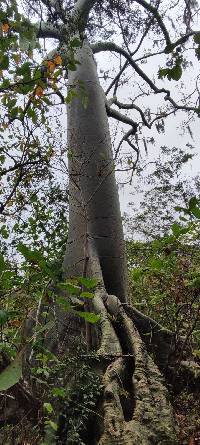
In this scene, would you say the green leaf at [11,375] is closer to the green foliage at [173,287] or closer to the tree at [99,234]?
the tree at [99,234]

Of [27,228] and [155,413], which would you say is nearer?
[155,413]

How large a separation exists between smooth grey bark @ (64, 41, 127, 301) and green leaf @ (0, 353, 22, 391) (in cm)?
204

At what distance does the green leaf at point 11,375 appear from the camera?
2.69 feet

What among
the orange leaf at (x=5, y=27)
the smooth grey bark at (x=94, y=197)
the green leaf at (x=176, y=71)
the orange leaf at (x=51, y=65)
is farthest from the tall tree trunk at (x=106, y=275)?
the green leaf at (x=176, y=71)

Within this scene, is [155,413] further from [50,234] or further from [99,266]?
[50,234]

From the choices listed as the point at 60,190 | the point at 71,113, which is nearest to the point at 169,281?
the point at 71,113

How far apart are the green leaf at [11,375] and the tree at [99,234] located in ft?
0.88

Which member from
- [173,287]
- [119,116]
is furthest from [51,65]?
[119,116]

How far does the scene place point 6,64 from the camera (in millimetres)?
1833

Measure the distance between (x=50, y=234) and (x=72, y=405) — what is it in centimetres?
401

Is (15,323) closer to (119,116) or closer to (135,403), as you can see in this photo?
(135,403)

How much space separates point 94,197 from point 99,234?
375 mm

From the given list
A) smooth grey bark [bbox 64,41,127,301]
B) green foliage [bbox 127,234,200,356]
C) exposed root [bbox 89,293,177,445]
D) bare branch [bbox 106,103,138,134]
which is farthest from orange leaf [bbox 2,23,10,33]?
bare branch [bbox 106,103,138,134]

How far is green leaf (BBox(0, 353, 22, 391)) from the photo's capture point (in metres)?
0.82
